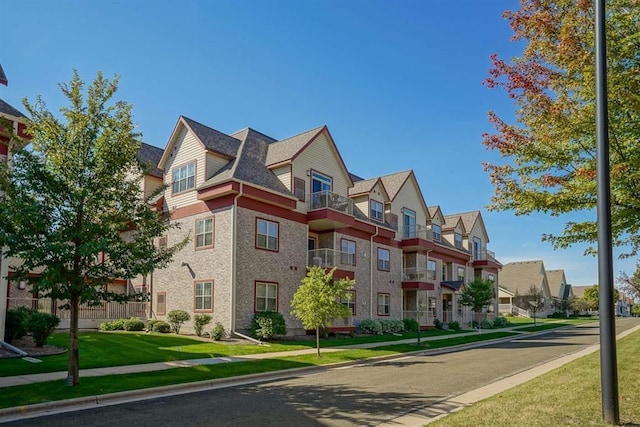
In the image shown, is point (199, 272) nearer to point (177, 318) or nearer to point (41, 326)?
point (177, 318)

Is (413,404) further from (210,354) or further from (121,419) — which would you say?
(210,354)

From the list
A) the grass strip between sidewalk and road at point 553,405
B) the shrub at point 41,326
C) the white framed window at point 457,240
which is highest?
the white framed window at point 457,240

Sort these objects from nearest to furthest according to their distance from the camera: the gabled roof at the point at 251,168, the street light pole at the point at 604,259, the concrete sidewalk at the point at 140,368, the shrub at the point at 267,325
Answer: the street light pole at the point at 604,259 < the concrete sidewalk at the point at 140,368 < the shrub at the point at 267,325 < the gabled roof at the point at 251,168

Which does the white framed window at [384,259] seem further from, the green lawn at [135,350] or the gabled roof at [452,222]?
the gabled roof at [452,222]

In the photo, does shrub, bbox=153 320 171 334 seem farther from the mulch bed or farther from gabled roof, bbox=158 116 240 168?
gabled roof, bbox=158 116 240 168

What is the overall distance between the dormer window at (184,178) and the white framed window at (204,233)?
2.38 m

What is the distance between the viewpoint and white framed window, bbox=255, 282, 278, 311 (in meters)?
25.6

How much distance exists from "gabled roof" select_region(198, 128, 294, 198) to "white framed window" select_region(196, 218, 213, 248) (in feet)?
6.18

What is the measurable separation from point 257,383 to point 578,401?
7.91m

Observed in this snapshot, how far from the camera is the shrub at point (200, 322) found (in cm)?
2481

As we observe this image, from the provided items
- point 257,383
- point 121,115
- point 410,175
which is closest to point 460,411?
point 257,383

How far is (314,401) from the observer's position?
1080 centimetres

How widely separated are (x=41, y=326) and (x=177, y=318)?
9084mm

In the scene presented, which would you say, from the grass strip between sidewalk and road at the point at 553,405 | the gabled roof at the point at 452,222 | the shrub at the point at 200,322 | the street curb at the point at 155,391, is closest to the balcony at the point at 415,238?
the gabled roof at the point at 452,222
